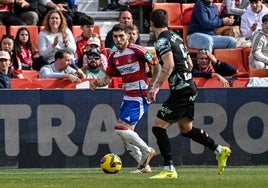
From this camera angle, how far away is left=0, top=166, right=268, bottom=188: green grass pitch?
11.9 meters

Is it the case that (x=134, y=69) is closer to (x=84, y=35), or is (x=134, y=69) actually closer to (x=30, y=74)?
(x=30, y=74)

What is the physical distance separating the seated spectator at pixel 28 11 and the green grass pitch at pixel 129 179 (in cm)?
504

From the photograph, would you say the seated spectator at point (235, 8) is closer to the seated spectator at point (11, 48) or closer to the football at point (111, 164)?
the seated spectator at point (11, 48)

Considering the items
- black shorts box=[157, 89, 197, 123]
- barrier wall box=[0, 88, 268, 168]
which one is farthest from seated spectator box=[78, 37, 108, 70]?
black shorts box=[157, 89, 197, 123]

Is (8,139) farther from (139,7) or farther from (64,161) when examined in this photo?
(139,7)

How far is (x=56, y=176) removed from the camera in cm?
1390

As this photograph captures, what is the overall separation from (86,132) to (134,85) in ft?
8.60

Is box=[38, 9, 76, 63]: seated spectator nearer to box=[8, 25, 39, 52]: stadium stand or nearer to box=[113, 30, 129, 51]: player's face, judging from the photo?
box=[8, 25, 39, 52]: stadium stand

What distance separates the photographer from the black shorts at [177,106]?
13.3 metres

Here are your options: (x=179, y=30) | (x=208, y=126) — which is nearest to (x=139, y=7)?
(x=179, y=30)

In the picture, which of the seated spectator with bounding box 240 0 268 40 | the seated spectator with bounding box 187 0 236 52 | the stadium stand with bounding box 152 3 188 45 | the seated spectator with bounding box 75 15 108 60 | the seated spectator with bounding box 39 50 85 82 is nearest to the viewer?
the seated spectator with bounding box 39 50 85 82

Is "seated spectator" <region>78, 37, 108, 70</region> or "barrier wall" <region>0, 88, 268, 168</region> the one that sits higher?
"seated spectator" <region>78, 37, 108, 70</region>

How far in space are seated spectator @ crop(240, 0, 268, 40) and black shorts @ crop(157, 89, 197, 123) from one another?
7526mm

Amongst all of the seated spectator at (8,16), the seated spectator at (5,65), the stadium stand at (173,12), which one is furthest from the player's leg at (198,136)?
the stadium stand at (173,12)
